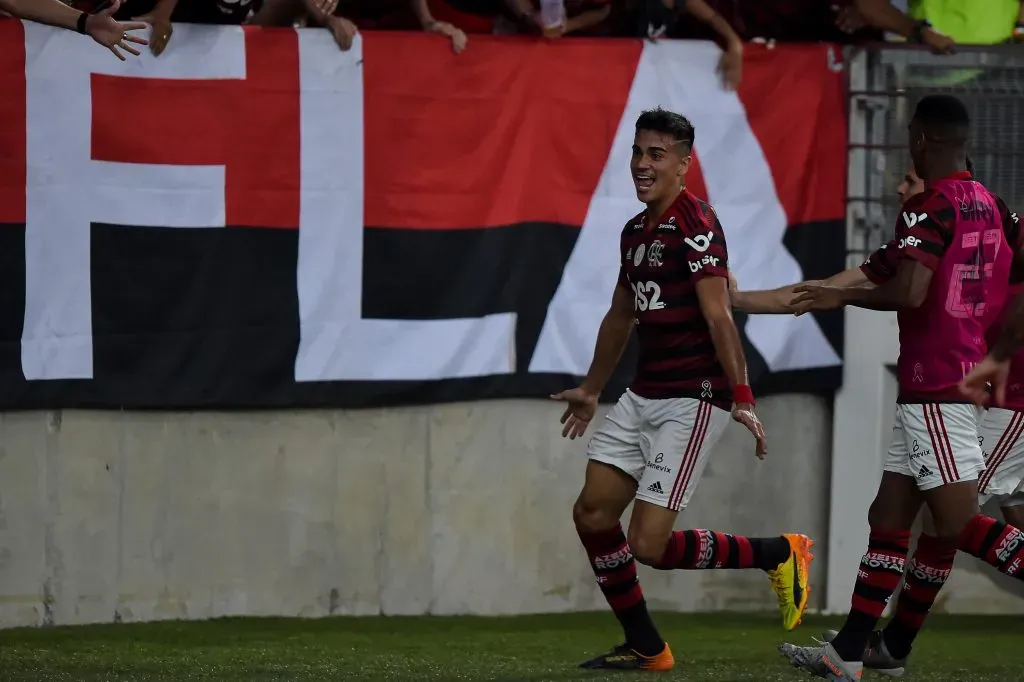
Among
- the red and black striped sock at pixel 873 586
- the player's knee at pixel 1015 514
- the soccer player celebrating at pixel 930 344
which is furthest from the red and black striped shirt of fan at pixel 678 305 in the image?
the player's knee at pixel 1015 514

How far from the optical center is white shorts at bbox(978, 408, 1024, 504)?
7234 mm

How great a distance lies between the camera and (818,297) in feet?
20.6

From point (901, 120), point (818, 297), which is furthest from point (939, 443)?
point (901, 120)

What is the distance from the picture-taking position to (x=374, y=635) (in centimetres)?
824

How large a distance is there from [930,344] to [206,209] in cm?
372

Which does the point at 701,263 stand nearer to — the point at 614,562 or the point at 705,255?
the point at 705,255

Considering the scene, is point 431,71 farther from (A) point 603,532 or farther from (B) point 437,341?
(A) point 603,532

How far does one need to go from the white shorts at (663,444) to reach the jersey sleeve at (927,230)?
3.35 feet

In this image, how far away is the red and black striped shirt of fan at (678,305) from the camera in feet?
21.8

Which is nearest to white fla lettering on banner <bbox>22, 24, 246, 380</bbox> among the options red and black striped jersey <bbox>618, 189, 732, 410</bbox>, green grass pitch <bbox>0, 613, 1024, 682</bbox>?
green grass pitch <bbox>0, 613, 1024, 682</bbox>

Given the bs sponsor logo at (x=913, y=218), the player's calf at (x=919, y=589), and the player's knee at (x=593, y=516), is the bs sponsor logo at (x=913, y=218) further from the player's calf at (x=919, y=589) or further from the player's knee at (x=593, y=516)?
the player's knee at (x=593, y=516)

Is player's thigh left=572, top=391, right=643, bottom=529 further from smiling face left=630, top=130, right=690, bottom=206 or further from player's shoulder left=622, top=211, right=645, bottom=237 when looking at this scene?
smiling face left=630, top=130, right=690, bottom=206

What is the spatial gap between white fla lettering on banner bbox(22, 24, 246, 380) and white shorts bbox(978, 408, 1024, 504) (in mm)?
3951

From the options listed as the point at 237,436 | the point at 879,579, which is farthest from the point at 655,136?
the point at 237,436
